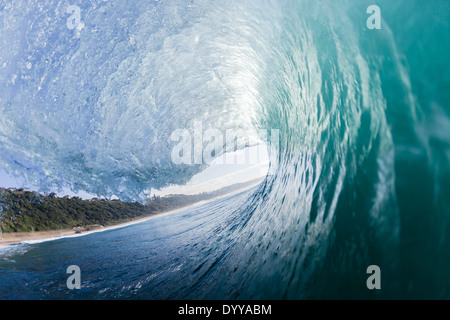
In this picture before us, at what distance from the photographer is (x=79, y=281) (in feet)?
18.0

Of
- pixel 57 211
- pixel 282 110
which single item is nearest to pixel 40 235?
pixel 57 211

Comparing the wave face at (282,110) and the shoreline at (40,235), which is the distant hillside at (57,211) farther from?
the wave face at (282,110)

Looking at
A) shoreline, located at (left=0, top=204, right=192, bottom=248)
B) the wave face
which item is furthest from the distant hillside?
the wave face

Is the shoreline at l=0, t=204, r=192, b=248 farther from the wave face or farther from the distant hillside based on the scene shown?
the wave face

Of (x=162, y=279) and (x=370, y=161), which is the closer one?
(x=370, y=161)

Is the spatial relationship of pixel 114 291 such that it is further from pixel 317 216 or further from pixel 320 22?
pixel 320 22

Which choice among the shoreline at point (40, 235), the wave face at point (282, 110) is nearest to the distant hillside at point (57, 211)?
the shoreline at point (40, 235)

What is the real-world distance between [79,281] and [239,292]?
4.20 meters

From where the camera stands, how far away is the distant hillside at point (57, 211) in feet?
134

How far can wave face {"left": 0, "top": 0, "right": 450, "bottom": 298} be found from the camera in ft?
8.24

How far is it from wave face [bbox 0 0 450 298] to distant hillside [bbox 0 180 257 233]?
36.5 m

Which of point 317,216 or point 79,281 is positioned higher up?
point 317,216
